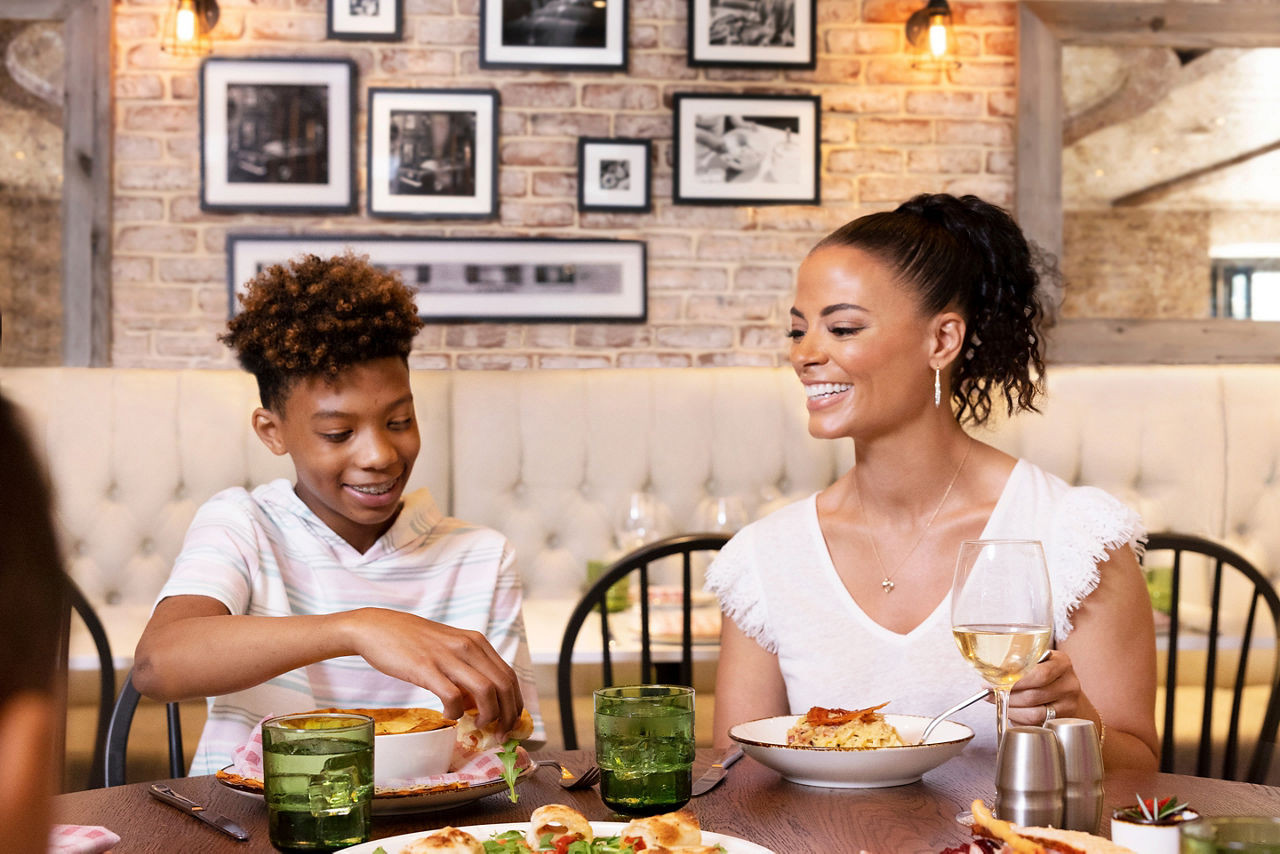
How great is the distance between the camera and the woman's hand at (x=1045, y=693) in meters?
1.16

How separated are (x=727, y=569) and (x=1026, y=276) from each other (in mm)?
616

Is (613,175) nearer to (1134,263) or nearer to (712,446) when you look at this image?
(712,446)

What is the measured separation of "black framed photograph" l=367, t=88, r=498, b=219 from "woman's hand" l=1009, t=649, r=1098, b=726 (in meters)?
2.85

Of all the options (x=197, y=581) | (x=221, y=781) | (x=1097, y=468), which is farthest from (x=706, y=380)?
(x=221, y=781)

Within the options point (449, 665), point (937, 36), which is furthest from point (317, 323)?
point (937, 36)

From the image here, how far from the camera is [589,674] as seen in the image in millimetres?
3061

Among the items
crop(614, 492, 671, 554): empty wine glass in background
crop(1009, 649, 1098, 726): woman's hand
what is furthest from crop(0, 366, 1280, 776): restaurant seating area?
crop(1009, 649, 1098, 726): woman's hand

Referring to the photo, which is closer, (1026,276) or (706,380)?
(1026,276)

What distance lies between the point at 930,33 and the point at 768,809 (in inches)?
129

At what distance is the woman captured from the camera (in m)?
1.57

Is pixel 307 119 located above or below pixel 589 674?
above

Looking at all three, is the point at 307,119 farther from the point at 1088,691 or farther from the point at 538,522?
the point at 1088,691

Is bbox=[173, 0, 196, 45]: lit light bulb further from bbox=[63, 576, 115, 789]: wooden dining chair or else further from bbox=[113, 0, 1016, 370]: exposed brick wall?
bbox=[63, 576, 115, 789]: wooden dining chair

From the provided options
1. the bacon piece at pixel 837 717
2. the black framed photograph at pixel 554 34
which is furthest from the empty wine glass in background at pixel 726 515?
the bacon piece at pixel 837 717
